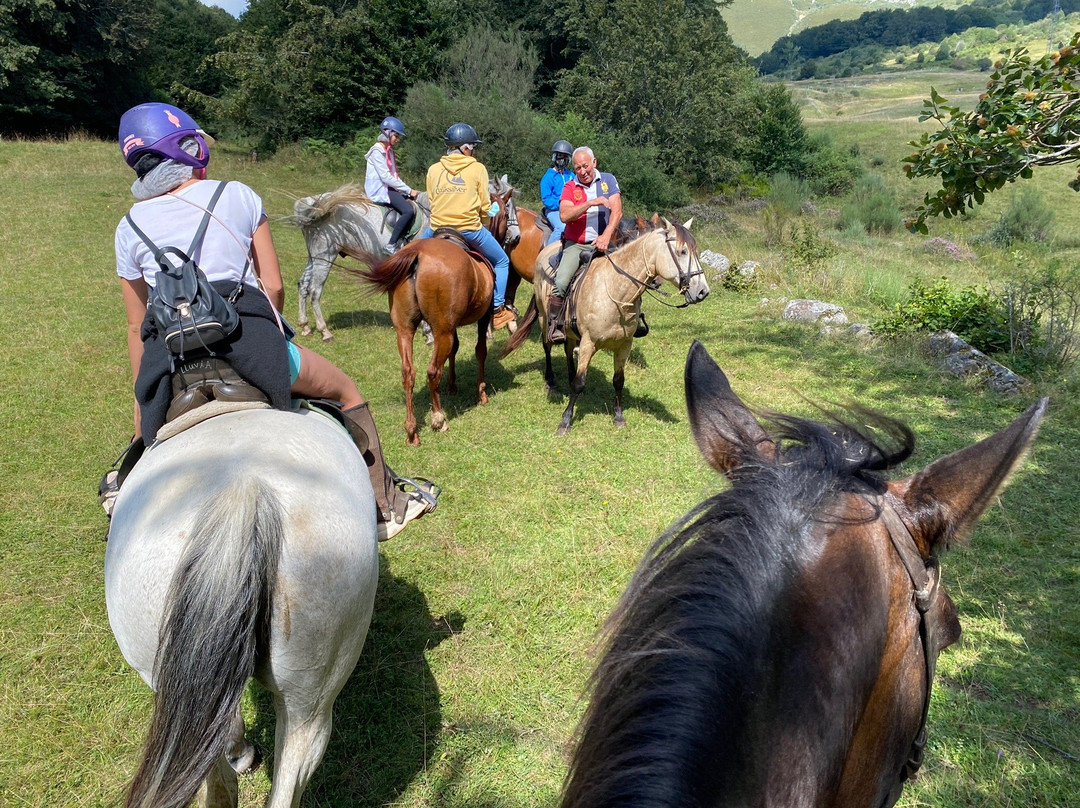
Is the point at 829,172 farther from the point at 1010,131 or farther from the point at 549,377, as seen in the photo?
the point at 1010,131

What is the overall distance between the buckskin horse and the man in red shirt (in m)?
0.18

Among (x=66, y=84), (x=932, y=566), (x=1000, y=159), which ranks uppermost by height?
(x=66, y=84)

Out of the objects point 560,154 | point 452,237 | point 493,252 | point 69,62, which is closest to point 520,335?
point 493,252

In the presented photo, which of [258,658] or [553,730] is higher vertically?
[258,658]

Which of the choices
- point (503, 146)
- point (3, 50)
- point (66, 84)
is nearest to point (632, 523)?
point (503, 146)

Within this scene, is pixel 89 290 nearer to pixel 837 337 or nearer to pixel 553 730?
pixel 553 730

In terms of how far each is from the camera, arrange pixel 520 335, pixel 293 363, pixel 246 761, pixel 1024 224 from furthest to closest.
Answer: pixel 1024 224 < pixel 520 335 < pixel 246 761 < pixel 293 363

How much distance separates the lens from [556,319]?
7473 millimetres

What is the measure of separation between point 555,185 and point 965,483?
9.23 m

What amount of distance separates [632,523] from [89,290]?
33.1 feet

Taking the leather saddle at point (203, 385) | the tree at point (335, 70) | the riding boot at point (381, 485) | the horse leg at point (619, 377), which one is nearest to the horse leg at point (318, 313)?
the horse leg at point (619, 377)

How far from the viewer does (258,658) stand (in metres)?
2.01

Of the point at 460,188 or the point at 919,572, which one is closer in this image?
the point at 919,572

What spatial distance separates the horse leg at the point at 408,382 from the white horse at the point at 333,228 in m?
3.59
